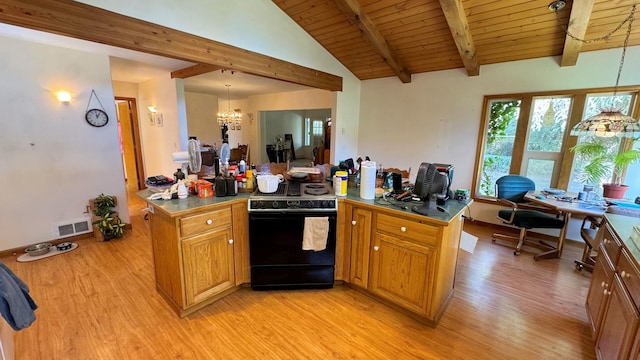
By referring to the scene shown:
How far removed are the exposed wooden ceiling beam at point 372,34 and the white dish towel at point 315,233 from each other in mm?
2669

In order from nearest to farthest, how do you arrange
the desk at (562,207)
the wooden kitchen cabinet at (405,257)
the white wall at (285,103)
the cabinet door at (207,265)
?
the wooden kitchen cabinet at (405,257)
the cabinet door at (207,265)
the desk at (562,207)
the white wall at (285,103)

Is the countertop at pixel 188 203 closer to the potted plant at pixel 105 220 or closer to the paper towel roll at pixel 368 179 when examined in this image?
the paper towel roll at pixel 368 179

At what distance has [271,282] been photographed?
241 centimetres

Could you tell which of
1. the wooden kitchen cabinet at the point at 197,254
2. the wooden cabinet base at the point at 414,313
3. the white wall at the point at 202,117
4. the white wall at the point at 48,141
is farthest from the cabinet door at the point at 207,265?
the white wall at the point at 202,117

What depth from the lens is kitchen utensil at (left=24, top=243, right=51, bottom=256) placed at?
3.00 m

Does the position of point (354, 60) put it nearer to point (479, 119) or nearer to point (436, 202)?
point (479, 119)

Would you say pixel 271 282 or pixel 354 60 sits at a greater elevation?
pixel 354 60

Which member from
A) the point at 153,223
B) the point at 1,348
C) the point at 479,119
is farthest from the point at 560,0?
the point at 1,348

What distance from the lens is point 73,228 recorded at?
3455 mm

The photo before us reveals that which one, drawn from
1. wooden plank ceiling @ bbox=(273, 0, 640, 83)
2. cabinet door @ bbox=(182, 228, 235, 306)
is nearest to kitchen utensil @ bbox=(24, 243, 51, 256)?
cabinet door @ bbox=(182, 228, 235, 306)

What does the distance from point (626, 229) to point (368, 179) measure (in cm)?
174

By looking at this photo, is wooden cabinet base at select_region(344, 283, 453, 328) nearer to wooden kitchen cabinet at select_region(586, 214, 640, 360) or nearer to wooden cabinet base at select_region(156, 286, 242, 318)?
wooden kitchen cabinet at select_region(586, 214, 640, 360)

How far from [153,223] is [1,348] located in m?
1.07

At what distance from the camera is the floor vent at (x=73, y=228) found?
11.0 ft
